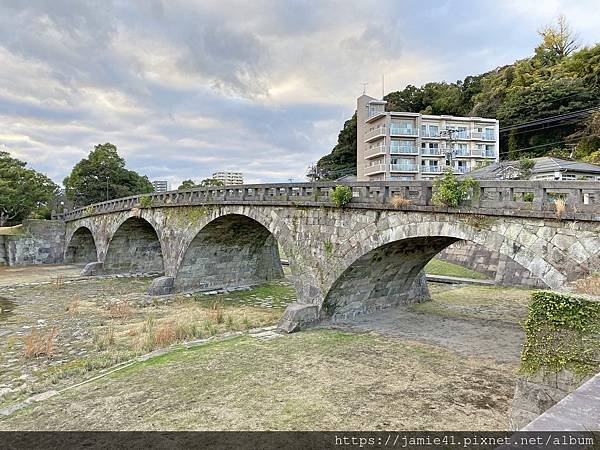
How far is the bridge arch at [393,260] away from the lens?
983 centimetres

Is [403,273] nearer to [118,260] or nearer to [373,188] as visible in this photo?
[373,188]

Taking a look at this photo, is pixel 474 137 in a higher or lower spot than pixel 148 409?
higher

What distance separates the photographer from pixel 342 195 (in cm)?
1348

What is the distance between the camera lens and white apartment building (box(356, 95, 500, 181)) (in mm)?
44750

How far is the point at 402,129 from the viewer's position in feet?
148

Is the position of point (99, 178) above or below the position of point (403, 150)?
below

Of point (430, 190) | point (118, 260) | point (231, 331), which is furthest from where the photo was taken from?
point (118, 260)

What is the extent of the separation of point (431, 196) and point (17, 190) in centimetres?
4444

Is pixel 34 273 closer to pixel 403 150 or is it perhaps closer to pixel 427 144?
pixel 403 150

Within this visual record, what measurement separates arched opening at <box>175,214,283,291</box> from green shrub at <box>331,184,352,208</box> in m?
7.89

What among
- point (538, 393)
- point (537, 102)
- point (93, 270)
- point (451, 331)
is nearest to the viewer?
point (538, 393)

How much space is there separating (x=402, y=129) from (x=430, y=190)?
3589 cm

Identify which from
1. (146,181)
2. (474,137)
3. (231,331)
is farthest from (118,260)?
(474,137)

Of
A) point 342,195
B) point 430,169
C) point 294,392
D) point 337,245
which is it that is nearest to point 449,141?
point 430,169
